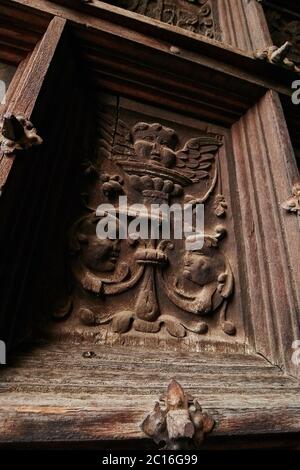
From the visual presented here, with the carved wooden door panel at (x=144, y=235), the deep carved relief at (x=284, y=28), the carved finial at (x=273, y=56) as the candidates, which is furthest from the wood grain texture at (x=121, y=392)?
the deep carved relief at (x=284, y=28)

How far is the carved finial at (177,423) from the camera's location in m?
0.47

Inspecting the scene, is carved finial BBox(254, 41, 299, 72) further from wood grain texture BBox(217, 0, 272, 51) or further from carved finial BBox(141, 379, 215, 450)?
carved finial BBox(141, 379, 215, 450)

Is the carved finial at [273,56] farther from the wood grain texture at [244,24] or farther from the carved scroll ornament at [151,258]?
the carved scroll ornament at [151,258]

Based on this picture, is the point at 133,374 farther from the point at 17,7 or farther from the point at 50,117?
the point at 17,7

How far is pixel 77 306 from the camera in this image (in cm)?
74

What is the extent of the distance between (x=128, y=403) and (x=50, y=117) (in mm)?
648

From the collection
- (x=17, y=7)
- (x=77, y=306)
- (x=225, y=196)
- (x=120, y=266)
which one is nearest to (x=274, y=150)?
(x=225, y=196)

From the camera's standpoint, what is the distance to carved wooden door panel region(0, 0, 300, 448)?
0.55 metres

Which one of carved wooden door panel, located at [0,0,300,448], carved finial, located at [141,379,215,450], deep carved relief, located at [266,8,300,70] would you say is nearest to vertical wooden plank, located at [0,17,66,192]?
carved wooden door panel, located at [0,0,300,448]

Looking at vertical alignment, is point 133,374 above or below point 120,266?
below

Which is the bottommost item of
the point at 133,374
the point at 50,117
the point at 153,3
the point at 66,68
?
the point at 133,374

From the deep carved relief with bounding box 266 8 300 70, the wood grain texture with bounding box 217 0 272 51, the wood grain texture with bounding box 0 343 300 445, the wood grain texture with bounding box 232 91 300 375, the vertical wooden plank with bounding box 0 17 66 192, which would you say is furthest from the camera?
the deep carved relief with bounding box 266 8 300 70

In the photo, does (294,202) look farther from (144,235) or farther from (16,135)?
(16,135)

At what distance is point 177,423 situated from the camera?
1.57ft
